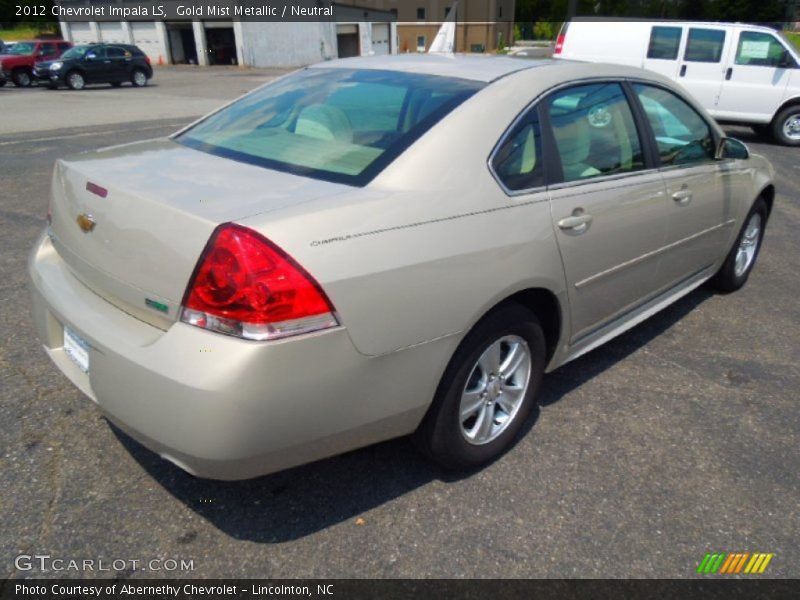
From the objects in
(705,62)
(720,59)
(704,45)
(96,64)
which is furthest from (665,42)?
(96,64)

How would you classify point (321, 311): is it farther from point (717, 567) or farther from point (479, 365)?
point (717, 567)

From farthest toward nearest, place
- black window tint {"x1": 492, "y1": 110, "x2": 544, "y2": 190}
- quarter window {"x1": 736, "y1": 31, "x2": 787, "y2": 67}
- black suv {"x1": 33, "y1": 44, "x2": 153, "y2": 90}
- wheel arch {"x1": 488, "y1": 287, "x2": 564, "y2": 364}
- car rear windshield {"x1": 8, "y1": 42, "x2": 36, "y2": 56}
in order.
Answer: car rear windshield {"x1": 8, "y1": 42, "x2": 36, "y2": 56}, black suv {"x1": 33, "y1": 44, "x2": 153, "y2": 90}, quarter window {"x1": 736, "y1": 31, "x2": 787, "y2": 67}, wheel arch {"x1": 488, "y1": 287, "x2": 564, "y2": 364}, black window tint {"x1": 492, "y1": 110, "x2": 544, "y2": 190}

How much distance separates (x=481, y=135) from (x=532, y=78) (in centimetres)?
52

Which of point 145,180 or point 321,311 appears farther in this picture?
point 145,180

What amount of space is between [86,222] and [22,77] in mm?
25763

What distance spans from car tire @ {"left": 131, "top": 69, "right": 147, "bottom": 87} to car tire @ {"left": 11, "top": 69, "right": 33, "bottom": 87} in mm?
3507

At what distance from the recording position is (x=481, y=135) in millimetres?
2477

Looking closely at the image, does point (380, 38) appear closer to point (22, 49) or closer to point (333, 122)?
point (22, 49)

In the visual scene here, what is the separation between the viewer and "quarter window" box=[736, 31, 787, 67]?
11.4 m

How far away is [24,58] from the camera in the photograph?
2281 cm

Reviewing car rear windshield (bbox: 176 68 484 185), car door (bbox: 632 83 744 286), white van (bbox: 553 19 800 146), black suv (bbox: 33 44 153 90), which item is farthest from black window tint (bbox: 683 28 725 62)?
black suv (bbox: 33 44 153 90)

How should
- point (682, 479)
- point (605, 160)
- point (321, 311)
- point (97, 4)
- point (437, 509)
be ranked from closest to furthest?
point (321, 311) < point (437, 509) < point (682, 479) < point (605, 160) < point (97, 4)

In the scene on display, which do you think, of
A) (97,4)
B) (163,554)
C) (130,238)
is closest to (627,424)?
(163,554)

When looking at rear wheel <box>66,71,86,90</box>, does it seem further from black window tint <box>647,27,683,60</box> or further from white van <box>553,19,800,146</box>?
black window tint <box>647,27,683,60</box>
